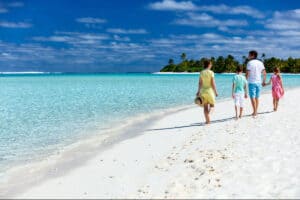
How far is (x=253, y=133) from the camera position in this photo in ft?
31.6

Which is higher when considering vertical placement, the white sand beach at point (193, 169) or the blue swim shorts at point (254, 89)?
the blue swim shorts at point (254, 89)

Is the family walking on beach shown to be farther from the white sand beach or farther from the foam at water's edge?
the foam at water's edge

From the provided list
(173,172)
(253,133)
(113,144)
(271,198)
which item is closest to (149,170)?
(173,172)

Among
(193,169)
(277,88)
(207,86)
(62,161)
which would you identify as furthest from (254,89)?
(62,161)

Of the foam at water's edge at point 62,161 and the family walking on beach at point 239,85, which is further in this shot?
the family walking on beach at point 239,85

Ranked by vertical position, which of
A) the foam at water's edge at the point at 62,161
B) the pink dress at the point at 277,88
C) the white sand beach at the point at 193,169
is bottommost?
the foam at water's edge at the point at 62,161

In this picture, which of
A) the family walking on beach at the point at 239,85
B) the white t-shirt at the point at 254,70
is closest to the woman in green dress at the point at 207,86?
the family walking on beach at the point at 239,85

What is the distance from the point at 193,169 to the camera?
6660 millimetres

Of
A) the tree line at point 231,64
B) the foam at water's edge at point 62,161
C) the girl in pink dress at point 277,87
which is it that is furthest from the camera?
the tree line at point 231,64

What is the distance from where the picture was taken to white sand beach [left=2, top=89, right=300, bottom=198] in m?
5.65

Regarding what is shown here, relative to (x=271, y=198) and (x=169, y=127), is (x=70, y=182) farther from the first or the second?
(x=169, y=127)

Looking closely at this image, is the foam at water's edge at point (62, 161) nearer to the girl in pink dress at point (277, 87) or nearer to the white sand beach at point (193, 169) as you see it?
the white sand beach at point (193, 169)

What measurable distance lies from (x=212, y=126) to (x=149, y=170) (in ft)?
17.0

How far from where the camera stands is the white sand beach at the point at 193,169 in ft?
18.5
